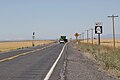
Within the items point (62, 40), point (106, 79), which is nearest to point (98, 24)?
point (106, 79)

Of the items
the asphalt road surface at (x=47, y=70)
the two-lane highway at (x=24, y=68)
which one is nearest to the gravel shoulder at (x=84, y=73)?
the asphalt road surface at (x=47, y=70)

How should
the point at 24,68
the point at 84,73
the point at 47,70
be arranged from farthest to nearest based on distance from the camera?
the point at 24,68, the point at 47,70, the point at 84,73

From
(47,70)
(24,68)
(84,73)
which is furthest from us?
(24,68)

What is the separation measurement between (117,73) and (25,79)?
4.82 metres

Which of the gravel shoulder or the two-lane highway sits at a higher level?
the two-lane highway

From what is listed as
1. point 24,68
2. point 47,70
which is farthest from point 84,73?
point 24,68

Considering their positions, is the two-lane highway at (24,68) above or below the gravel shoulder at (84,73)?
above

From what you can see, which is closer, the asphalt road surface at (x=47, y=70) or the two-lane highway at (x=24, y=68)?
the asphalt road surface at (x=47, y=70)

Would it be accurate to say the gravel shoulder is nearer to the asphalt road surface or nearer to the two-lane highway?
the asphalt road surface

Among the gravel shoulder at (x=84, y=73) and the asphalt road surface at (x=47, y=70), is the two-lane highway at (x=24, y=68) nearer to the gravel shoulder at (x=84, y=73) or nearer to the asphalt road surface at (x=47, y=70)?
the asphalt road surface at (x=47, y=70)

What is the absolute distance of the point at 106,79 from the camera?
565 inches

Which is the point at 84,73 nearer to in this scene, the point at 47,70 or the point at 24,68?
the point at 47,70

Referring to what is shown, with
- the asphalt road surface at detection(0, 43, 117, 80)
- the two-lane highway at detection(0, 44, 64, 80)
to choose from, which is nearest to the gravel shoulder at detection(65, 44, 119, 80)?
the asphalt road surface at detection(0, 43, 117, 80)

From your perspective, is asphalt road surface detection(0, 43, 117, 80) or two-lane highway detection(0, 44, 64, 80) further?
two-lane highway detection(0, 44, 64, 80)
